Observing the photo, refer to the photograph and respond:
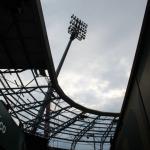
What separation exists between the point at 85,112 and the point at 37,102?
20.5 ft

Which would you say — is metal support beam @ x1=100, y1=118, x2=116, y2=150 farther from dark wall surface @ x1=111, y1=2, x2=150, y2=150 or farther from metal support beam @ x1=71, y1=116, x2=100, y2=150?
dark wall surface @ x1=111, y1=2, x2=150, y2=150

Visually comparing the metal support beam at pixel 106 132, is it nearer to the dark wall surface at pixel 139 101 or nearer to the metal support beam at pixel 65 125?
the metal support beam at pixel 65 125

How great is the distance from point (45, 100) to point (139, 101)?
15494 millimetres

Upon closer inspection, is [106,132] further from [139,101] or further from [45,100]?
[139,101]

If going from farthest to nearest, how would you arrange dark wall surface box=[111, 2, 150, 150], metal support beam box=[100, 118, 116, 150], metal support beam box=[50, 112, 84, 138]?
metal support beam box=[100, 118, 116, 150], metal support beam box=[50, 112, 84, 138], dark wall surface box=[111, 2, 150, 150]

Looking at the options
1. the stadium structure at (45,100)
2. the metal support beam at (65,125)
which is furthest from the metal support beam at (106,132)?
the metal support beam at (65,125)

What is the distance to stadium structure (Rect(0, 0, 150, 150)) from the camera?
8.66m

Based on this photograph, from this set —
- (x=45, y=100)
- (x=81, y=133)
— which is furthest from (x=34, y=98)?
(x=81, y=133)

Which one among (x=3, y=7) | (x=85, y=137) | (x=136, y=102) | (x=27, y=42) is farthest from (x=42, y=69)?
(x=85, y=137)

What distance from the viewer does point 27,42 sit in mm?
15469

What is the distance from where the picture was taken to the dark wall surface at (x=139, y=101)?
777 centimetres

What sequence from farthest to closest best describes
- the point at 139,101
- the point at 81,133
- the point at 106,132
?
the point at 106,132, the point at 81,133, the point at 139,101

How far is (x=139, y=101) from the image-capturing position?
888 cm

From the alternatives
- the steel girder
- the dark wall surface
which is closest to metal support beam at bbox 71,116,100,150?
the steel girder
